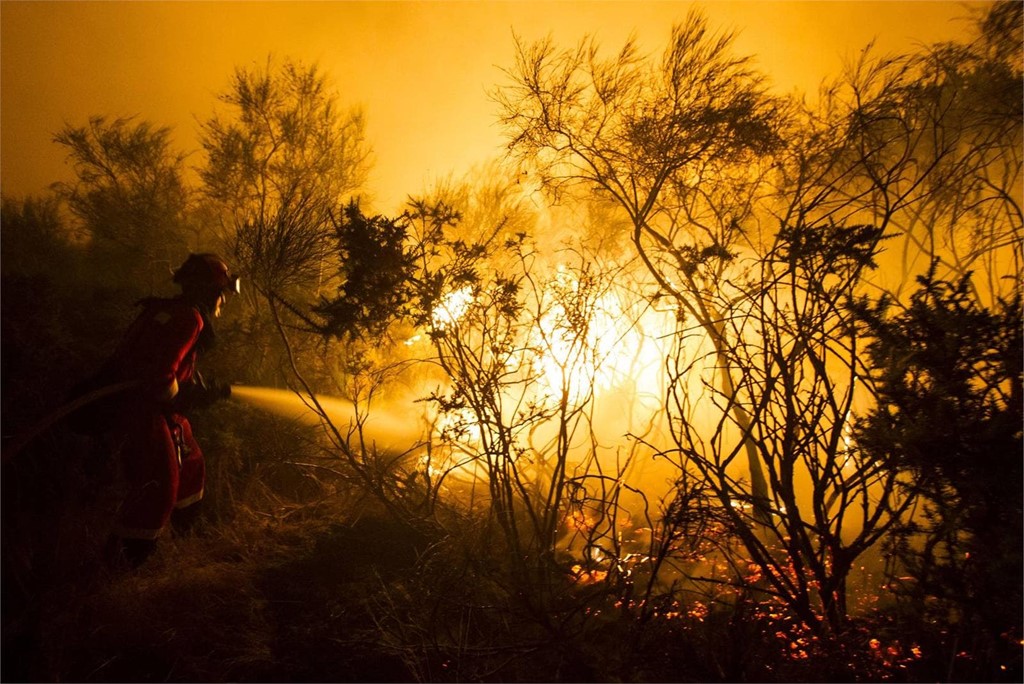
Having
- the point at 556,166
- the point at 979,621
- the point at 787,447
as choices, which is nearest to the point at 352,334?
the point at 556,166

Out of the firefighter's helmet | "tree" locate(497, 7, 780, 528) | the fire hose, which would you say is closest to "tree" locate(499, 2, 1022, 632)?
"tree" locate(497, 7, 780, 528)

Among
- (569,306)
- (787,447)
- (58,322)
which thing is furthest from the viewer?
(58,322)

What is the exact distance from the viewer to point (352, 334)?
12.4 ft

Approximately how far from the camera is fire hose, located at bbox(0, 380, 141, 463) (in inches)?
90.6

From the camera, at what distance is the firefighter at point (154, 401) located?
10.5ft

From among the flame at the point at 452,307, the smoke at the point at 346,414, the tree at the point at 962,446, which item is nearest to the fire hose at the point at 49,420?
the flame at the point at 452,307

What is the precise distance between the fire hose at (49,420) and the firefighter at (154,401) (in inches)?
4.9

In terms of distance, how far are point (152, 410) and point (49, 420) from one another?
86 cm

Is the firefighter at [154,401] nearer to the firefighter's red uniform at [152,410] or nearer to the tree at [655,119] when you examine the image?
the firefighter's red uniform at [152,410]

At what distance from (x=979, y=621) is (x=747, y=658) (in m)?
1.08

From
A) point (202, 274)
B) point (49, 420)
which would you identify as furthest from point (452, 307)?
point (49, 420)

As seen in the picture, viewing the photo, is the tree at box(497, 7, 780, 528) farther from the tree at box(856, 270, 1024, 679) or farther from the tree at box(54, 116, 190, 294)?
the tree at box(54, 116, 190, 294)

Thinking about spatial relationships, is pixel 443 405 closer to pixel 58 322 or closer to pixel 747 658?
pixel 747 658

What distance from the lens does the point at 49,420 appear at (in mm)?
2396
